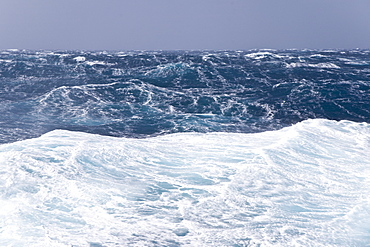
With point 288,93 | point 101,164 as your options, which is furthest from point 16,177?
point 288,93

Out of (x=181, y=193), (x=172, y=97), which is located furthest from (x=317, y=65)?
(x=181, y=193)

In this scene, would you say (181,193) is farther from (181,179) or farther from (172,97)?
(172,97)

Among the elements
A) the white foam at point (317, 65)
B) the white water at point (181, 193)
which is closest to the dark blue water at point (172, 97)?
the white foam at point (317, 65)

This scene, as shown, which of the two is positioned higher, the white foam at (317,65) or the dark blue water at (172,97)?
the white foam at (317,65)

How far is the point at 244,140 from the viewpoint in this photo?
55.1 ft

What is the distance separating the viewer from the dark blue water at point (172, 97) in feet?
74.4

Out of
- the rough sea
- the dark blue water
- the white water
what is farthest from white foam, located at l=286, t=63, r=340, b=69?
the white water

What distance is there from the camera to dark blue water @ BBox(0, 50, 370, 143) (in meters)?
22.7

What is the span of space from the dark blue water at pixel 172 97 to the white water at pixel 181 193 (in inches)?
265

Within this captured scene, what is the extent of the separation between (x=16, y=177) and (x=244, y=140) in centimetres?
979

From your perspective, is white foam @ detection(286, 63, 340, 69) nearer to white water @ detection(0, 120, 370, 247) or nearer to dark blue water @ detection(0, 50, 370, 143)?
dark blue water @ detection(0, 50, 370, 143)

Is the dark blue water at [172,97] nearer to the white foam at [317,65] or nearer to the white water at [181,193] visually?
the white foam at [317,65]

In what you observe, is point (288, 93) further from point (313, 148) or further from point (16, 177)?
point (16, 177)

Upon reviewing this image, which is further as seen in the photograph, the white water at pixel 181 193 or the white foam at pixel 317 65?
the white foam at pixel 317 65
